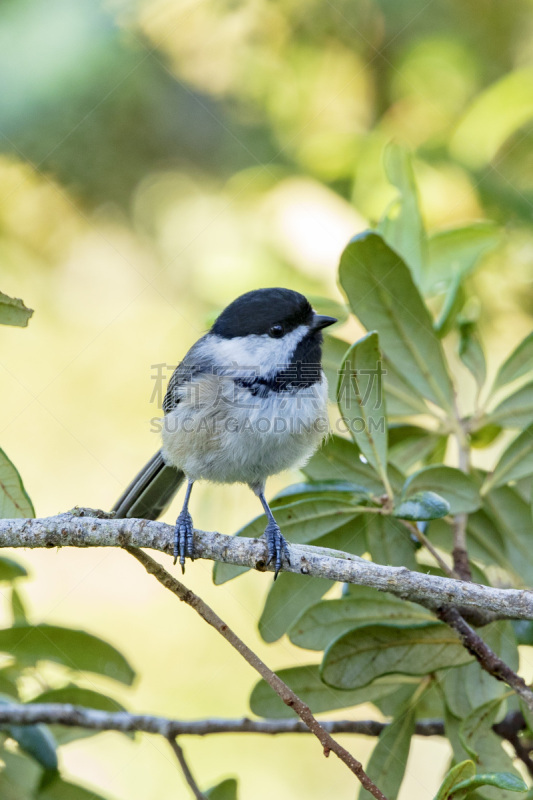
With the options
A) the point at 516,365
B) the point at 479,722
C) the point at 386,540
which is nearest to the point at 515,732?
the point at 479,722

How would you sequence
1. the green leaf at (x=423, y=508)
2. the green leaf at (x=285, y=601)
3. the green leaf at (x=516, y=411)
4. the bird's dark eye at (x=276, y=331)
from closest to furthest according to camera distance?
the green leaf at (x=423, y=508), the green leaf at (x=285, y=601), the green leaf at (x=516, y=411), the bird's dark eye at (x=276, y=331)

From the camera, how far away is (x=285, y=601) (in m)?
1.76

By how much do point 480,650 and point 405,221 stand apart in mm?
1152

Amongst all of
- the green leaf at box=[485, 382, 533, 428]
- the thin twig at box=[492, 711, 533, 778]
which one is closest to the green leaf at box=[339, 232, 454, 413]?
the green leaf at box=[485, 382, 533, 428]

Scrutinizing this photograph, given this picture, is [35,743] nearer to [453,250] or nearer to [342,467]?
[342,467]

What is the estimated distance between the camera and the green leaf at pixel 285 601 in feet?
5.70

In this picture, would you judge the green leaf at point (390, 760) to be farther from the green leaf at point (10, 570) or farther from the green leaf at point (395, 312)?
the green leaf at point (10, 570)

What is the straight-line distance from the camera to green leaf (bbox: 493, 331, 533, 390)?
187cm

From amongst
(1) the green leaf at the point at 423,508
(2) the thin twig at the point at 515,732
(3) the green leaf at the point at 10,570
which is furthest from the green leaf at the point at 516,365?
(3) the green leaf at the point at 10,570

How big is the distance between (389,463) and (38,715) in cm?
98

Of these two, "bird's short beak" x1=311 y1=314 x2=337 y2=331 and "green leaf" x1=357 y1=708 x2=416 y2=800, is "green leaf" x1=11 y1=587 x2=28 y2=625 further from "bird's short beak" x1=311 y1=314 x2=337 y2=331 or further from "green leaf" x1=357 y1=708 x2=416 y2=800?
"bird's short beak" x1=311 y1=314 x2=337 y2=331

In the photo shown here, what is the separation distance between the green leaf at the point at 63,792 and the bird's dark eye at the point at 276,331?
1.20 m

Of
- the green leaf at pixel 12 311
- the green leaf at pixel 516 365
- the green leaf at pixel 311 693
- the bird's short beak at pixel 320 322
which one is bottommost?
the green leaf at pixel 311 693

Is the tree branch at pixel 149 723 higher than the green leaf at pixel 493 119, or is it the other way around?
the green leaf at pixel 493 119
